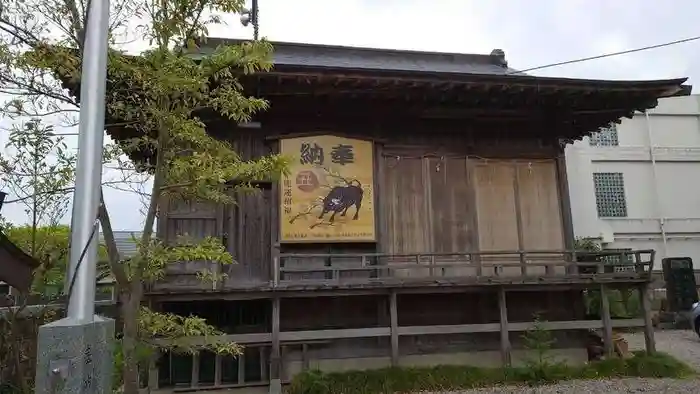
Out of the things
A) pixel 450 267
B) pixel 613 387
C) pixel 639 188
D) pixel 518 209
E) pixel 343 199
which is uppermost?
pixel 639 188

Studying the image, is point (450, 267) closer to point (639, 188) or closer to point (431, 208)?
point (431, 208)

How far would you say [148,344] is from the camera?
4594 millimetres

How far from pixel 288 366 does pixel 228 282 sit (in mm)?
1683

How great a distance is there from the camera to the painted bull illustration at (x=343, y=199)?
834cm

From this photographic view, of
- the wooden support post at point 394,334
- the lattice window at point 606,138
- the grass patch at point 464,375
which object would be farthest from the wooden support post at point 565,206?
the lattice window at point 606,138

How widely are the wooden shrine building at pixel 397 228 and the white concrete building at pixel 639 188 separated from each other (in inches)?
465

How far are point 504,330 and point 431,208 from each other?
7.82 feet

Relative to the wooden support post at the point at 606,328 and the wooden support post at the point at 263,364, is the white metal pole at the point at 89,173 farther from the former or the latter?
the wooden support post at the point at 606,328

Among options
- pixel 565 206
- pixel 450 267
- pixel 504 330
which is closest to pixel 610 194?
pixel 565 206

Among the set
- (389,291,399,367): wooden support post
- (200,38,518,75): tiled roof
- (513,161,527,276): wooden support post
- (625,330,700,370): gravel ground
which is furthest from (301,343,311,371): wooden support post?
(625,330,700,370): gravel ground

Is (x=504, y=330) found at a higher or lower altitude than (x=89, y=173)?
lower

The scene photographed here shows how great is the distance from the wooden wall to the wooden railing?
156 mm

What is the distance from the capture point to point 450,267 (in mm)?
8188

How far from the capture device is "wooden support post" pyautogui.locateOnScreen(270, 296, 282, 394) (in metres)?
7.37
